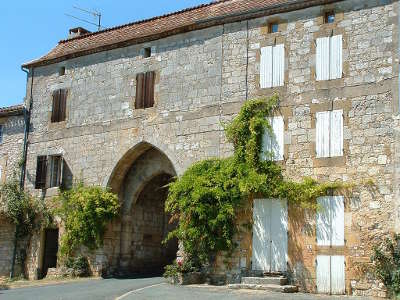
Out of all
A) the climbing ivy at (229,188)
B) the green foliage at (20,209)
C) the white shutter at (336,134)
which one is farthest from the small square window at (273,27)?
the green foliage at (20,209)

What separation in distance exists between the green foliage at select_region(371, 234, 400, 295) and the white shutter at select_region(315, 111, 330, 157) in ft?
A: 8.79

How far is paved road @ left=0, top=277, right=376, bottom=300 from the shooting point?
46.1ft

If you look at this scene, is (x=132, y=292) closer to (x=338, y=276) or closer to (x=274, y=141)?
(x=338, y=276)

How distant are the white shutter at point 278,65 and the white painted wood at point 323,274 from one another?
4.81 metres

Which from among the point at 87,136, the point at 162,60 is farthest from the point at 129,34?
the point at 87,136

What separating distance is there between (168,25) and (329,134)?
22.5 feet

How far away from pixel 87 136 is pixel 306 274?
896cm

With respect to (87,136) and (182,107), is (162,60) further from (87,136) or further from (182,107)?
(87,136)

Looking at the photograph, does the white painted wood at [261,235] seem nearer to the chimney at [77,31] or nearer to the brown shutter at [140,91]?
the brown shutter at [140,91]

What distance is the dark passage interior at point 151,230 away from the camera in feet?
67.1

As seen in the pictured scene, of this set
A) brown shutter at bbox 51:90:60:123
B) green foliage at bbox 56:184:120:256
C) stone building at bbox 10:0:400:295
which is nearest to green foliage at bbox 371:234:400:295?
stone building at bbox 10:0:400:295

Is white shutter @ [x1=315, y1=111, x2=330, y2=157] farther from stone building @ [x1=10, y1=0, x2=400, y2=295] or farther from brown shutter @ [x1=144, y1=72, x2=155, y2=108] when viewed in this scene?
brown shutter @ [x1=144, y1=72, x2=155, y2=108]

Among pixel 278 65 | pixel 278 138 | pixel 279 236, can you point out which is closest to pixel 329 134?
pixel 278 138

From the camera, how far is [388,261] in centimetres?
1420
